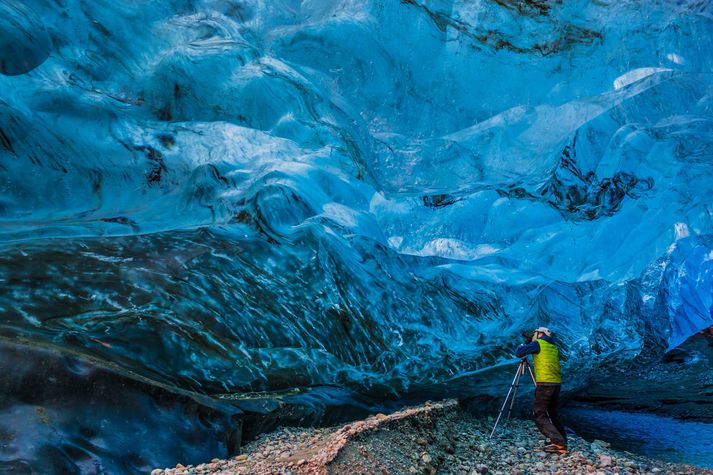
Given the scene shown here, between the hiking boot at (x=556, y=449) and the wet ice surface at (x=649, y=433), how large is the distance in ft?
5.69

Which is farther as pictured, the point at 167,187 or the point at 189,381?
the point at 167,187

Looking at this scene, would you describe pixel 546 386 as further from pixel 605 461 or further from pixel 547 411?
pixel 605 461

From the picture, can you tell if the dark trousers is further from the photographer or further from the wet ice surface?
the wet ice surface

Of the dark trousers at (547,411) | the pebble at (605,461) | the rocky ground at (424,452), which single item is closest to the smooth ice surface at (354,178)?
the rocky ground at (424,452)

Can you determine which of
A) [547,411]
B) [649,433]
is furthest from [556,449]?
[649,433]

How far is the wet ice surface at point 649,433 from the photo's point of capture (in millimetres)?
7738

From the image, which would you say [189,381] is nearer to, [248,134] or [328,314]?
[328,314]

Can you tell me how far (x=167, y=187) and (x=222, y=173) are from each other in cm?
69

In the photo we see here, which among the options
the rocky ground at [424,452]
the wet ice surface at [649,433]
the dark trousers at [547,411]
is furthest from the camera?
the wet ice surface at [649,433]

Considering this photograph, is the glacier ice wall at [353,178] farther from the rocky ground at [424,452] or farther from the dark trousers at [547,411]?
the dark trousers at [547,411]

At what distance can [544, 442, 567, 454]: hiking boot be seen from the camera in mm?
6578

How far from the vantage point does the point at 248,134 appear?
7762 mm

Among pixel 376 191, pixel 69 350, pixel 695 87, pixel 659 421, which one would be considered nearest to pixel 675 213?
pixel 695 87

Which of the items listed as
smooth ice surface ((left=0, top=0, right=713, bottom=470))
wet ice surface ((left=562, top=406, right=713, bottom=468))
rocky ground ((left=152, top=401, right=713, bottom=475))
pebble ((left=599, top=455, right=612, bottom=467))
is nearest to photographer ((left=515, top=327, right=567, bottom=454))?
rocky ground ((left=152, top=401, right=713, bottom=475))
